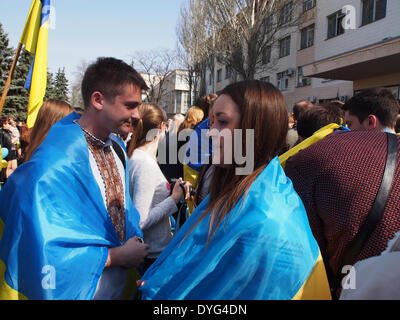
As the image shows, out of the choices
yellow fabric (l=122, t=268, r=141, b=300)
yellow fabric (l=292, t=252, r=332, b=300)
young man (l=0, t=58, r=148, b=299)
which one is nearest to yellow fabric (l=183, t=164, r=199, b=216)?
young man (l=0, t=58, r=148, b=299)

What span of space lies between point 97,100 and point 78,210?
69 centimetres

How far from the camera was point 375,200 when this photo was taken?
142 cm

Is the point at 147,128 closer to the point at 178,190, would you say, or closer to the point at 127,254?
the point at 178,190

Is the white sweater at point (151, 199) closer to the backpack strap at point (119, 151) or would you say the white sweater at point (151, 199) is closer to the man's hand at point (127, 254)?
the backpack strap at point (119, 151)

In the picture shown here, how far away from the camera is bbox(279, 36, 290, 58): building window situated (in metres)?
22.1

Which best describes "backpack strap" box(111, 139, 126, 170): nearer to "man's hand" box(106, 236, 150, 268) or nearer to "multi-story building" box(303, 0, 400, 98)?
"man's hand" box(106, 236, 150, 268)

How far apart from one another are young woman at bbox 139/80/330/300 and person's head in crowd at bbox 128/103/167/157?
4.46 feet

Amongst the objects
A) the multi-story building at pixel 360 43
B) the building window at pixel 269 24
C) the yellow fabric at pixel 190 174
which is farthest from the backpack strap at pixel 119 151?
the building window at pixel 269 24

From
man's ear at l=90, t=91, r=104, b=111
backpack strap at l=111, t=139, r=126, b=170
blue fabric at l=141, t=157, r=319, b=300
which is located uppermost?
man's ear at l=90, t=91, r=104, b=111

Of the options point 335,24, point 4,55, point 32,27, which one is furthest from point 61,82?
point 32,27

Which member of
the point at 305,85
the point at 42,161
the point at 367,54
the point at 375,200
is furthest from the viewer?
the point at 305,85

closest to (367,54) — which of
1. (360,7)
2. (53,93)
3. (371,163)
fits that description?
(360,7)
